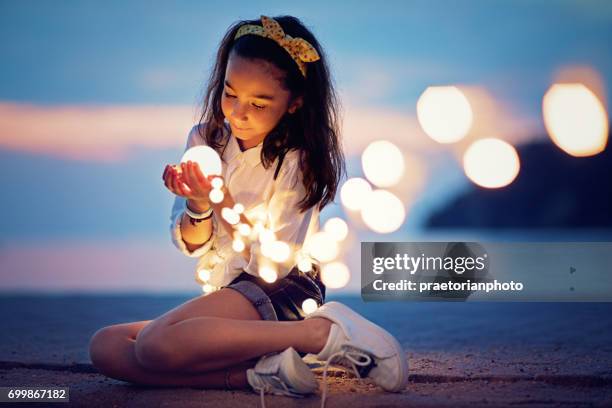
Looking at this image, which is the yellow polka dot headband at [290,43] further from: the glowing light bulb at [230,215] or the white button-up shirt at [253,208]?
the glowing light bulb at [230,215]

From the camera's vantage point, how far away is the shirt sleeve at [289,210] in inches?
70.2

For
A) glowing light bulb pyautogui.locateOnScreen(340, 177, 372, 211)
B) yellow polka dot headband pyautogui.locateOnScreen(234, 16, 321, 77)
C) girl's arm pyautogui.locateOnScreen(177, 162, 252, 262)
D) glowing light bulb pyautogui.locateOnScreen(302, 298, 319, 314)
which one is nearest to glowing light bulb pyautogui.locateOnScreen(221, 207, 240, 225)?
girl's arm pyautogui.locateOnScreen(177, 162, 252, 262)

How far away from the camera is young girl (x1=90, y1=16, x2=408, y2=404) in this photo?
160cm

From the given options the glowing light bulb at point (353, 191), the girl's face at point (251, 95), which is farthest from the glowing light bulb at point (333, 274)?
the glowing light bulb at point (353, 191)

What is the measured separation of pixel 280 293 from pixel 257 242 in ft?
0.44

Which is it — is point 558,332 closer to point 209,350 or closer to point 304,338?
point 304,338

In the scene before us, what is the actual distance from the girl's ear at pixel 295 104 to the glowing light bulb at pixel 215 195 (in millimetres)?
294

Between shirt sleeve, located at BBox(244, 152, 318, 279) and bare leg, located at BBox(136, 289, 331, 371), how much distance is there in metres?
0.15

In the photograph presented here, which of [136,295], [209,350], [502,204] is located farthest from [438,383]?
[502,204]

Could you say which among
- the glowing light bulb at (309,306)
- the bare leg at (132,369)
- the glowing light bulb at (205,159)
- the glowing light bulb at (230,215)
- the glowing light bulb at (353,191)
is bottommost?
the bare leg at (132,369)

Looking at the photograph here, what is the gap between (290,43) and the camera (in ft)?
5.87

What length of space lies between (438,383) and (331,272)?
0.35 meters

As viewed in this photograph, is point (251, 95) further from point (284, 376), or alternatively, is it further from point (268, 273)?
point (284, 376)

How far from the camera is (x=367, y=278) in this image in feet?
9.31
